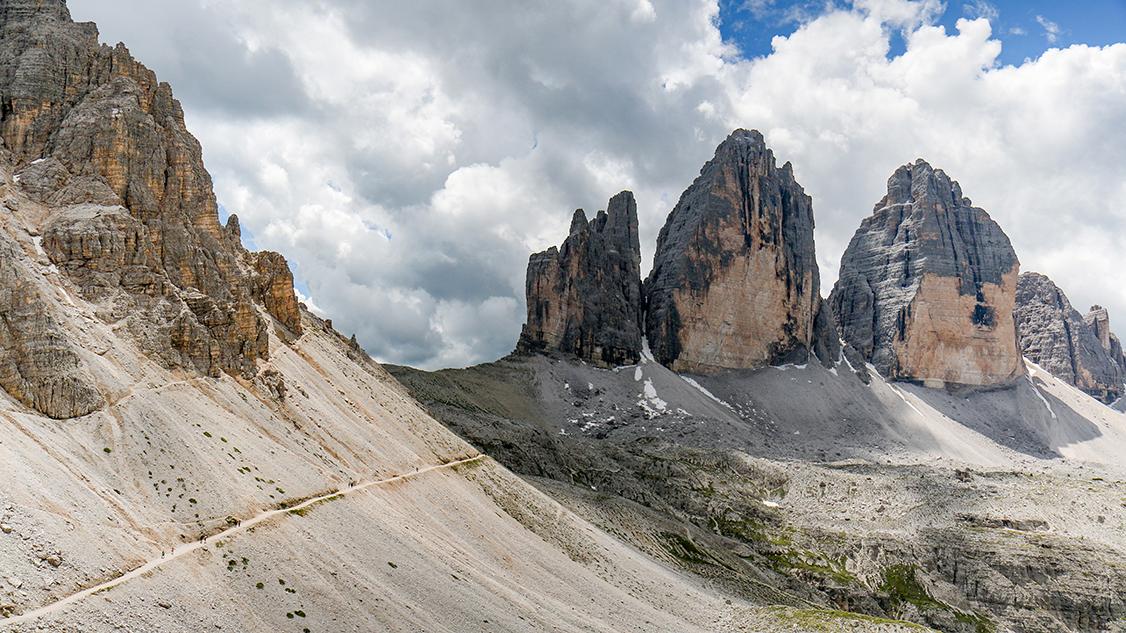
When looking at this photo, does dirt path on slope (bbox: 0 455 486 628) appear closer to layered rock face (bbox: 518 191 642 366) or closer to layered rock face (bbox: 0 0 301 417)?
layered rock face (bbox: 0 0 301 417)

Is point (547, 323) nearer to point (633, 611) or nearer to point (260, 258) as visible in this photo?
point (260, 258)

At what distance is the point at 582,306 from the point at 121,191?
134814 mm

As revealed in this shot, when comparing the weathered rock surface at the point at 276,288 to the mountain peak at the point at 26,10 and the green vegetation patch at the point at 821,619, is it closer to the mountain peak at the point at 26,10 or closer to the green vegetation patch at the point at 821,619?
the mountain peak at the point at 26,10

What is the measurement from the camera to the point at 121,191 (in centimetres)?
6128

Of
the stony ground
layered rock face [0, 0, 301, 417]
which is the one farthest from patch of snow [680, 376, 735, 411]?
layered rock face [0, 0, 301, 417]

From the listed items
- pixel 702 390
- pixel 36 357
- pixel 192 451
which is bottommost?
pixel 192 451

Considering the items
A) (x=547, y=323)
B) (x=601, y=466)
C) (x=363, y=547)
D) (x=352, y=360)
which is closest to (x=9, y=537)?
(x=363, y=547)

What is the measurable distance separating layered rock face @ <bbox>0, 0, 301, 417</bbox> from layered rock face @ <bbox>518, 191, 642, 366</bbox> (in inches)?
4692

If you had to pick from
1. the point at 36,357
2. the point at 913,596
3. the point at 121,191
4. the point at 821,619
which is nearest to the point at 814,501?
the point at 913,596

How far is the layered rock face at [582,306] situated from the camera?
614 feet

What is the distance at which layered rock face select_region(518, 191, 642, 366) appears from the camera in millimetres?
187125

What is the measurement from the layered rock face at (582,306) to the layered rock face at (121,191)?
391ft

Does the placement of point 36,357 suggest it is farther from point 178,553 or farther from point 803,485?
point 803,485

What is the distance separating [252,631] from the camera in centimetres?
3856
